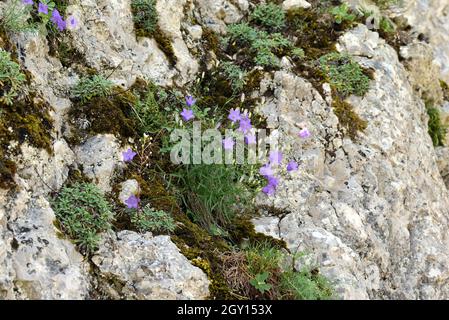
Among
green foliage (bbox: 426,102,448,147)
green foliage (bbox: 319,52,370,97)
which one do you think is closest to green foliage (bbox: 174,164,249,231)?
green foliage (bbox: 319,52,370,97)

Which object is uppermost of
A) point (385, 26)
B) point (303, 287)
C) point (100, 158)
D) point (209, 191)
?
point (100, 158)

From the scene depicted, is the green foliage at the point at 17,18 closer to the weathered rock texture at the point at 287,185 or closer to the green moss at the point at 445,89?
the weathered rock texture at the point at 287,185

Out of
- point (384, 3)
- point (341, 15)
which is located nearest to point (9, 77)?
point (341, 15)

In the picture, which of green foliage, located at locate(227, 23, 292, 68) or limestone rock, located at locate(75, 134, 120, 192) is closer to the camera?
limestone rock, located at locate(75, 134, 120, 192)

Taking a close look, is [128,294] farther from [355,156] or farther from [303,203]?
[355,156]

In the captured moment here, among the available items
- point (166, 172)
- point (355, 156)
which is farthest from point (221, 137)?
point (355, 156)

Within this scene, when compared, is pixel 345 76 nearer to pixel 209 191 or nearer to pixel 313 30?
pixel 313 30

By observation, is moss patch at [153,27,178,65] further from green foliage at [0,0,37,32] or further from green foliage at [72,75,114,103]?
green foliage at [0,0,37,32]
